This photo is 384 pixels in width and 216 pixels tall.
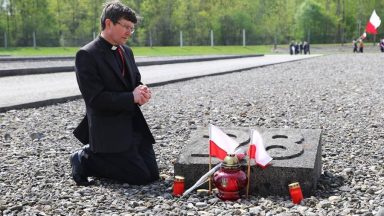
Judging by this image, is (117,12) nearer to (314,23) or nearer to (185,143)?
(185,143)

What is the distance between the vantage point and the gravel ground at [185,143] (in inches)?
169

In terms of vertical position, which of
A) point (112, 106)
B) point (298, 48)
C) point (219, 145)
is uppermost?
point (112, 106)

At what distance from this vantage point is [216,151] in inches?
185

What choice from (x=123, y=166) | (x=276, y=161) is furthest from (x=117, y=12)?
(x=276, y=161)

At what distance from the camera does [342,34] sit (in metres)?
77.4

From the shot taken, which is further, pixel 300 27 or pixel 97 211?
pixel 300 27

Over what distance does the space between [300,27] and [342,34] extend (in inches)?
229

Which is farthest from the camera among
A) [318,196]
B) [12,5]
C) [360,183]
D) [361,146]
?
[12,5]

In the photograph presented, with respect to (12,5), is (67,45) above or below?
below

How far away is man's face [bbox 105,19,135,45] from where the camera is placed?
485 cm

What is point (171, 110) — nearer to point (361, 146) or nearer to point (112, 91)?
point (361, 146)

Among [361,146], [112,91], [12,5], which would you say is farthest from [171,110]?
[12,5]

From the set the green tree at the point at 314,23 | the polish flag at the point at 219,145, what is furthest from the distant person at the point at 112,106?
the green tree at the point at 314,23

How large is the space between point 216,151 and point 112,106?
0.98 m
